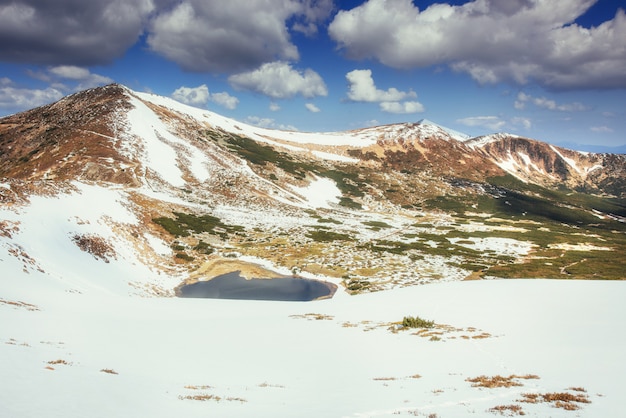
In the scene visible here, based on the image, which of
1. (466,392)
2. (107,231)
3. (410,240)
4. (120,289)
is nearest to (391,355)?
(466,392)

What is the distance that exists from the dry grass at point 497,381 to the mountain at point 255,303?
10 centimetres

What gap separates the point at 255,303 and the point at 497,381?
27.9 metres

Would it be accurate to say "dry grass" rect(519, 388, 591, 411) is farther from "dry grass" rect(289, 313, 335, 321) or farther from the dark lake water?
the dark lake water

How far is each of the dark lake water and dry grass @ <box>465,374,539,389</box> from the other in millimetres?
34093

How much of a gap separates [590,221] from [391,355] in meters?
201

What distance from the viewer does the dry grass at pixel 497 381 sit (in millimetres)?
14637

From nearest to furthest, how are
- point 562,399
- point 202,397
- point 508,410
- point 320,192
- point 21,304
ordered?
1. point 508,410
2. point 562,399
3. point 202,397
4. point 21,304
5. point 320,192

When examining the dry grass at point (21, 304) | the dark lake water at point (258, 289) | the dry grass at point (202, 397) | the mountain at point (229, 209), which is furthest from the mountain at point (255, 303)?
the mountain at point (229, 209)

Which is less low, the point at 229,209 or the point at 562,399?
the point at 229,209

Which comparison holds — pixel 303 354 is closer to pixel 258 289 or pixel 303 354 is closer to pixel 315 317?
pixel 315 317

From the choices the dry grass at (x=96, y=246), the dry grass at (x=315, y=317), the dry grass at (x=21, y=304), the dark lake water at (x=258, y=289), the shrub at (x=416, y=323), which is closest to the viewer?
the dry grass at (x=21, y=304)

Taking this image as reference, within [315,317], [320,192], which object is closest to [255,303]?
[315,317]

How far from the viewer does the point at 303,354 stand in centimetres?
2066

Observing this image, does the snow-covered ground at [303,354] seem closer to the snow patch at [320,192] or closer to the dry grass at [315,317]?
the dry grass at [315,317]
